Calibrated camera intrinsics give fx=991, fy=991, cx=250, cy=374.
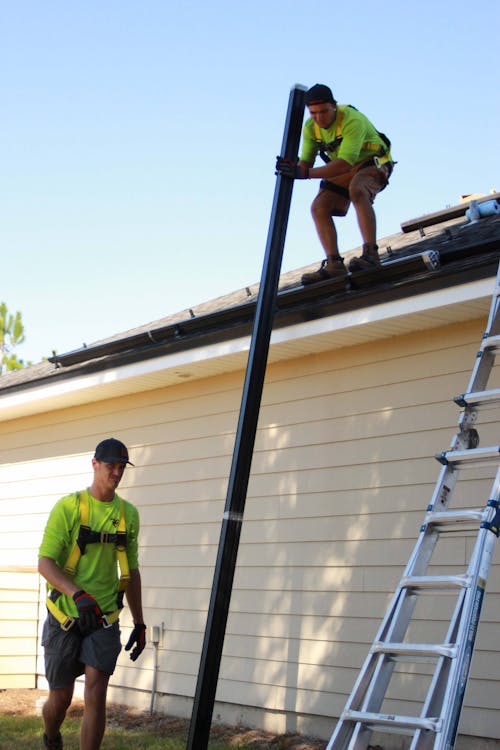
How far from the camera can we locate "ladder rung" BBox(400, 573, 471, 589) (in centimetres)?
417

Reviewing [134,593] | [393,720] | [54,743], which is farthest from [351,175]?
[393,720]

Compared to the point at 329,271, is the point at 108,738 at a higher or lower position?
lower

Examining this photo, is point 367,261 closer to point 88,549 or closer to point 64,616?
point 88,549

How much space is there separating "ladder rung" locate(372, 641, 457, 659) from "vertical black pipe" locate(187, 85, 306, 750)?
3.40 ft

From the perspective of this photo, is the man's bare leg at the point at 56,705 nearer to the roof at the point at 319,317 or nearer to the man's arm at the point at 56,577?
the man's arm at the point at 56,577

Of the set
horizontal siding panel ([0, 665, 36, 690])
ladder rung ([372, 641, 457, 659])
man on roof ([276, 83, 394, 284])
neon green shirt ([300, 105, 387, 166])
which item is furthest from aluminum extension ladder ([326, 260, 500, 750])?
horizontal siding panel ([0, 665, 36, 690])

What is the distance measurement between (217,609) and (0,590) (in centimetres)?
538

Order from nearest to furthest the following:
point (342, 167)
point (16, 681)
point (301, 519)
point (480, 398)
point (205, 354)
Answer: point (480, 398) < point (342, 167) < point (301, 519) < point (205, 354) < point (16, 681)

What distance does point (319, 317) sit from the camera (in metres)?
7.04

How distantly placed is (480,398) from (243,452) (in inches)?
48.7

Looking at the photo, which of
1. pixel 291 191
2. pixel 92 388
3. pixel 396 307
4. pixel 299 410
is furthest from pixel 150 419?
pixel 291 191

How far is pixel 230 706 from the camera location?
788 centimetres

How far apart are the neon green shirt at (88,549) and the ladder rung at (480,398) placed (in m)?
2.06

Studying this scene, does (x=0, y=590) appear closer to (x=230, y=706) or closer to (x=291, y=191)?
(x=230, y=706)
